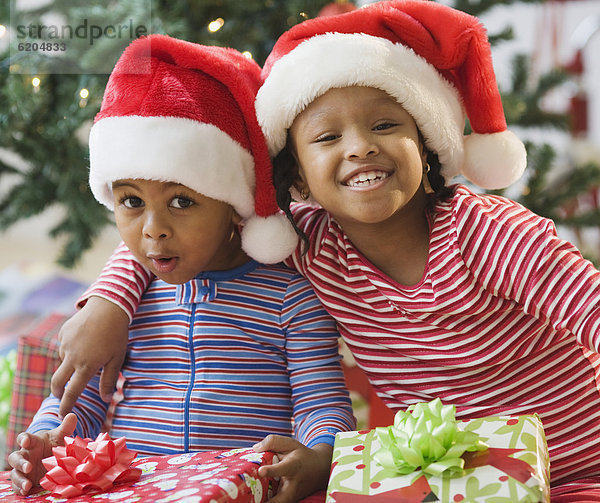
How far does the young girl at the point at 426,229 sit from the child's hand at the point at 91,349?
66 mm

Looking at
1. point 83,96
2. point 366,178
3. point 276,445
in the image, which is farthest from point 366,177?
point 83,96

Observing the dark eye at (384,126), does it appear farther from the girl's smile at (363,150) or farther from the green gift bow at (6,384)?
the green gift bow at (6,384)

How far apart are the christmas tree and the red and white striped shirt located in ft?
1.73

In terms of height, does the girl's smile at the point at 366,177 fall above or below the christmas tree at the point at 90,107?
below

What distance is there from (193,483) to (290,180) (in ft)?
1.52

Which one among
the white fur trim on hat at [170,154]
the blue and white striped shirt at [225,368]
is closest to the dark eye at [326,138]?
the white fur trim on hat at [170,154]

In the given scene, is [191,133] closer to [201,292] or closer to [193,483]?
[201,292]

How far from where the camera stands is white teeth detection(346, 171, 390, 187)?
0.88 meters

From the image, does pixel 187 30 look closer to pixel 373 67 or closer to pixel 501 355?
pixel 373 67

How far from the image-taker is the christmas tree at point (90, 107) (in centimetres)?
122

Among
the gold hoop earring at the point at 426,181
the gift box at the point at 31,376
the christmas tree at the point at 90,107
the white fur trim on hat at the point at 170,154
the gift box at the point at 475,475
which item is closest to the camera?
the gift box at the point at 475,475

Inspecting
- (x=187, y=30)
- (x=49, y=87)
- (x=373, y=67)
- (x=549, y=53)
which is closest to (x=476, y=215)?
(x=373, y=67)

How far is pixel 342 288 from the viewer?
3.17 ft

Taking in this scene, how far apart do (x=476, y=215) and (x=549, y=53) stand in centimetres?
221
